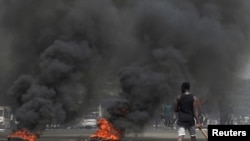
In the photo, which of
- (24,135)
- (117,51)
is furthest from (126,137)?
(24,135)

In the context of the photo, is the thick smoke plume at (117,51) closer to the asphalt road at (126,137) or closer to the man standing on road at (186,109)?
the asphalt road at (126,137)

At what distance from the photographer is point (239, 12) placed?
29.6 metres

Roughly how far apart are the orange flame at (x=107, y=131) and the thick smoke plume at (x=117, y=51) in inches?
17.0

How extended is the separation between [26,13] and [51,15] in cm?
128

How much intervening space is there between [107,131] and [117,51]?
5.58 metres

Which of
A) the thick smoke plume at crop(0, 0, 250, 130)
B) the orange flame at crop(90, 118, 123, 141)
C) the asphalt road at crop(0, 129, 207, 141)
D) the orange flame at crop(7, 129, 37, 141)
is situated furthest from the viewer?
the asphalt road at crop(0, 129, 207, 141)

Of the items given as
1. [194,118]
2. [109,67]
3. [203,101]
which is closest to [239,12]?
[203,101]

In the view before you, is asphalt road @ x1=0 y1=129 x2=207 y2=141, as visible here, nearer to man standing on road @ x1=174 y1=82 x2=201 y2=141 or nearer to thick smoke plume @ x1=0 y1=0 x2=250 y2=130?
thick smoke plume @ x1=0 y1=0 x2=250 y2=130

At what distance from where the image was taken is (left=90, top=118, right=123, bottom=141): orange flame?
23219 mm

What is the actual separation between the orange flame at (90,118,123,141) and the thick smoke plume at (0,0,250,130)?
0.43 metres

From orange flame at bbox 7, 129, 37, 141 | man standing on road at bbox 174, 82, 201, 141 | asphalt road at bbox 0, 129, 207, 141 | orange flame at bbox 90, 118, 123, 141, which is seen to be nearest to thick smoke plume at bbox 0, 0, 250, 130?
orange flame at bbox 7, 129, 37, 141

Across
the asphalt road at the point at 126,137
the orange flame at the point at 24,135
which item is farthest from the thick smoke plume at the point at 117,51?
the asphalt road at the point at 126,137

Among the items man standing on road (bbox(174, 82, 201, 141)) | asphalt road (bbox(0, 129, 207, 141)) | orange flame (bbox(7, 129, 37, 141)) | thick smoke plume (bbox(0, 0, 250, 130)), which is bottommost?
asphalt road (bbox(0, 129, 207, 141))

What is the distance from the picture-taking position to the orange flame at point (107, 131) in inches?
914
